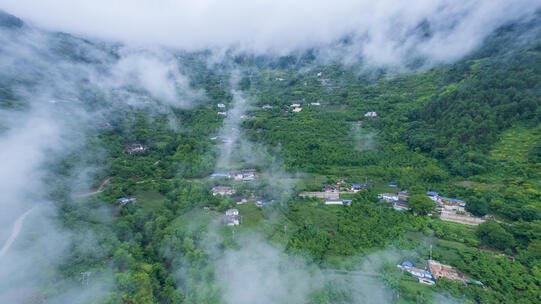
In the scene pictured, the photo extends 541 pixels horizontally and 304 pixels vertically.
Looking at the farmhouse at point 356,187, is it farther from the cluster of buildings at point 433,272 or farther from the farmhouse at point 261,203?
the cluster of buildings at point 433,272

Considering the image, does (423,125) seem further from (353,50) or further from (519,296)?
(353,50)

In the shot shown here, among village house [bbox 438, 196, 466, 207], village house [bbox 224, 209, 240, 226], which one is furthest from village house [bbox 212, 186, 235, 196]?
village house [bbox 438, 196, 466, 207]

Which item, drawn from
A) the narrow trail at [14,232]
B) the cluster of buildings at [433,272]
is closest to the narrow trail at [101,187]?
the narrow trail at [14,232]

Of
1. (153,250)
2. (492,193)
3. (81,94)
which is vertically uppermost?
(81,94)

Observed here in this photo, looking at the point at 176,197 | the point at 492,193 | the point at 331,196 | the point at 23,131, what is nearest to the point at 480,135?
the point at 492,193

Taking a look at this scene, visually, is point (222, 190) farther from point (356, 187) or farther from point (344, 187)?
point (356, 187)

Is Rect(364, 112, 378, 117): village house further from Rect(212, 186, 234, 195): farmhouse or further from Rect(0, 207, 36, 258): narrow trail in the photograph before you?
Rect(0, 207, 36, 258): narrow trail

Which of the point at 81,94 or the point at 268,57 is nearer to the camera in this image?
the point at 81,94
